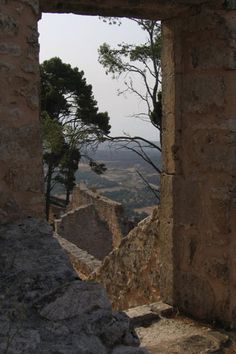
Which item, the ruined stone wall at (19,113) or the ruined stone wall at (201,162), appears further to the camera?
the ruined stone wall at (201,162)

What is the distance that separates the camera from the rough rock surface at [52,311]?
1645 mm

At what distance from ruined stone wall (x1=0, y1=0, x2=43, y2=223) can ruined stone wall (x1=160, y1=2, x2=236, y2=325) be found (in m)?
1.40

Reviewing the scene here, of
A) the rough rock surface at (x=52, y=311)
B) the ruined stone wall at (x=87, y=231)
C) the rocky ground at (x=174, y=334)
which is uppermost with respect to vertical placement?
the rough rock surface at (x=52, y=311)

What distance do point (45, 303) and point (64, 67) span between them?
65.1 feet

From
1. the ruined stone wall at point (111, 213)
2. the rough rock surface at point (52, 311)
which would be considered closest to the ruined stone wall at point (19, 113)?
the rough rock surface at point (52, 311)

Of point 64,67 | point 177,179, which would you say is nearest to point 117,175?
point 64,67

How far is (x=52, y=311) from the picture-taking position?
5.97 ft

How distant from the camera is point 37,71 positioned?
2.63 m

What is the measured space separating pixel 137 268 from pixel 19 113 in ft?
8.99

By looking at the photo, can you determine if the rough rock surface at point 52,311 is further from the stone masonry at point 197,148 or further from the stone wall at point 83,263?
the stone wall at point 83,263

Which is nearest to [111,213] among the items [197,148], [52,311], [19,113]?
[197,148]

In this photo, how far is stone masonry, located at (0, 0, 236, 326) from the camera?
3441mm

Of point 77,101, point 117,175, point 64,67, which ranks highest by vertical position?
point 64,67

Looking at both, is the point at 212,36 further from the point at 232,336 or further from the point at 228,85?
the point at 232,336
